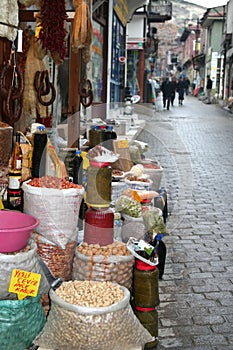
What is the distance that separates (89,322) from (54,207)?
3.08ft

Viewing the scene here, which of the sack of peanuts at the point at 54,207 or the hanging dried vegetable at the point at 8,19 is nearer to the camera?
the sack of peanuts at the point at 54,207

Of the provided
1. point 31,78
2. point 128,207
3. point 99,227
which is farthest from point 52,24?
point 99,227

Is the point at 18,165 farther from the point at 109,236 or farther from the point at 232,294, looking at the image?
the point at 232,294

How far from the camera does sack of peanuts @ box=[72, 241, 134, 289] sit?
12.3 ft

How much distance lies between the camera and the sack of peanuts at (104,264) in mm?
3762

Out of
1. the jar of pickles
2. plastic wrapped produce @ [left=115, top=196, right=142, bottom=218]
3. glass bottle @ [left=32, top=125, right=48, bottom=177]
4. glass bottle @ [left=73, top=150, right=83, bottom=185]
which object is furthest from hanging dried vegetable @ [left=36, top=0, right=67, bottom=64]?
the jar of pickles

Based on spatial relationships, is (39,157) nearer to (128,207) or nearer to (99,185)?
(99,185)

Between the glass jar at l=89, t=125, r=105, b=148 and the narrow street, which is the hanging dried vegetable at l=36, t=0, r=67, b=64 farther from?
the narrow street

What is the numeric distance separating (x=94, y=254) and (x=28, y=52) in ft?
9.25

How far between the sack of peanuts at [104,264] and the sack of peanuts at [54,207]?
0.18 meters

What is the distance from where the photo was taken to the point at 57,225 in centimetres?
378

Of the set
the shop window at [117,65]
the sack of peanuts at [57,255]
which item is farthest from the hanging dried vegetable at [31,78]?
the shop window at [117,65]

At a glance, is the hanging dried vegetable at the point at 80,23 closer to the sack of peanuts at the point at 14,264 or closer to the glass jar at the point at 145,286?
the glass jar at the point at 145,286

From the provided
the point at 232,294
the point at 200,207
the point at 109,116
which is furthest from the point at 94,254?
the point at 109,116
